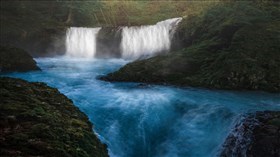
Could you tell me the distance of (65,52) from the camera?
2302cm

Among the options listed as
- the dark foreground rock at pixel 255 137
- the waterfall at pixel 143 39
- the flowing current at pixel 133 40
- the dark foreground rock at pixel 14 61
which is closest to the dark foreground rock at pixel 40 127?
the dark foreground rock at pixel 255 137

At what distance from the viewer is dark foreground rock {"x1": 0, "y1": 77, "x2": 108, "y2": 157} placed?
6.00m

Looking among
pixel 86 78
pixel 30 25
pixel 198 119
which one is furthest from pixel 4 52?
pixel 198 119

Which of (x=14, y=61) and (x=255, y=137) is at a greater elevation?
(x=255, y=137)

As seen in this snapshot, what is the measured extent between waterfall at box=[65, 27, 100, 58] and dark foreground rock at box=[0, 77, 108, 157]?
45.1ft

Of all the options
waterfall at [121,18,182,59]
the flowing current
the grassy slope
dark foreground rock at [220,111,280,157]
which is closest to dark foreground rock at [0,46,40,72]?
the grassy slope

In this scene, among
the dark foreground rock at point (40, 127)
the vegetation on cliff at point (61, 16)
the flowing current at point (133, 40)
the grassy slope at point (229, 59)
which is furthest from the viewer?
the vegetation on cliff at point (61, 16)

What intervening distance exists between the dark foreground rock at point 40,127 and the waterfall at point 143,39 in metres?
13.0

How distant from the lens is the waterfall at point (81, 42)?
2273cm

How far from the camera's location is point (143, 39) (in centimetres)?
2212

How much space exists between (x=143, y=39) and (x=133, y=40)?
0.64 meters

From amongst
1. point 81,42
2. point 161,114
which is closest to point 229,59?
point 161,114

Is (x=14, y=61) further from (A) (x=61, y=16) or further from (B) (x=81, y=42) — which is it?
(A) (x=61, y=16)

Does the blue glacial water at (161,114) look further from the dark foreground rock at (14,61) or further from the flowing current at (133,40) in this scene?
the flowing current at (133,40)
